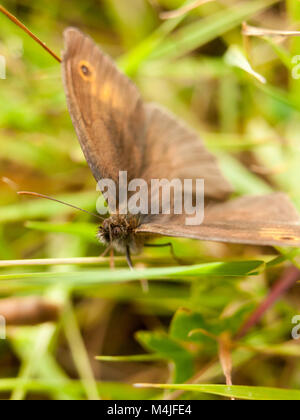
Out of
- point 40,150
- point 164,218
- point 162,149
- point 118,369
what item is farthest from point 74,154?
point 118,369

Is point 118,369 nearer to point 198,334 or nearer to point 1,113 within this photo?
point 198,334

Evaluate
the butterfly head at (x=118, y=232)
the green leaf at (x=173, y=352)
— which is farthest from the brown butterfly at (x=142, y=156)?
the green leaf at (x=173, y=352)

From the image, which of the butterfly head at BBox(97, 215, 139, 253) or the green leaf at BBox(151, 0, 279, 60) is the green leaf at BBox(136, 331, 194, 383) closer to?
the butterfly head at BBox(97, 215, 139, 253)

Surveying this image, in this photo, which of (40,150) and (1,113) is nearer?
(1,113)

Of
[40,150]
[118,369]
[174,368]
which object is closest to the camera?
[174,368]

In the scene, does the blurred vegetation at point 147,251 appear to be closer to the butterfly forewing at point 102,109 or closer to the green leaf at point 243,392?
the green leaf at point 243,392

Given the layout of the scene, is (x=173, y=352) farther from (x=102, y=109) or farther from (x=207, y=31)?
(x=207, y=31)
